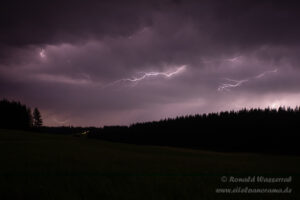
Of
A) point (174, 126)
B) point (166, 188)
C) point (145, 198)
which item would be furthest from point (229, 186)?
point (174, 126)

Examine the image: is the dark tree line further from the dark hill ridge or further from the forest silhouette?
the dark hill ridge

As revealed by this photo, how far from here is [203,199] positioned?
629 cm

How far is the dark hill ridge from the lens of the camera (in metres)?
54.1

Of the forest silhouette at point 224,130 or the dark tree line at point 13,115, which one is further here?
the dark tree line at point 13,115

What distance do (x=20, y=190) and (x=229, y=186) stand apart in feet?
24.3

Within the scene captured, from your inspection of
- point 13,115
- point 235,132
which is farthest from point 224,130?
point 13,115

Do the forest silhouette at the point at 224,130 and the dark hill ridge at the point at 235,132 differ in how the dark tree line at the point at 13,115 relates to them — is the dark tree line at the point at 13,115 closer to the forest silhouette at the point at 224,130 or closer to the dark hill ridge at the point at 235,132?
the forest silhouette at the point at 224,130

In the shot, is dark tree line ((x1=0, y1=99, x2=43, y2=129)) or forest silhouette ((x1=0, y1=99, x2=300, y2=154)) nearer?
forest silhouette ((x1=0, y1=99, x2=300, y2=154))

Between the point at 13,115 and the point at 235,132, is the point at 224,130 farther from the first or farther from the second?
the point at 13,115

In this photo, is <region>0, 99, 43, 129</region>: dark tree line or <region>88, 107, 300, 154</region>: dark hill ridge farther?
<region>0, 99, 43, 129</region>: dark tree line

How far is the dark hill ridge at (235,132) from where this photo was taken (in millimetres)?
54062

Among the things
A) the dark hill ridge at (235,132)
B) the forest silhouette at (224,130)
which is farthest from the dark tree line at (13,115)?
the dark hill ridge at (235,132)

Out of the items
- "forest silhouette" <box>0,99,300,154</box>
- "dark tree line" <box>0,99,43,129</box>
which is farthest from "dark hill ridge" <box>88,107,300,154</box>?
"dark tree line" <box>0,99,43,129</box>

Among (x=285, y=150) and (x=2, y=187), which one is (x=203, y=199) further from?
(x=285, y=150)
